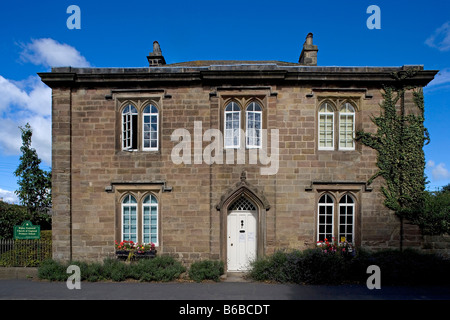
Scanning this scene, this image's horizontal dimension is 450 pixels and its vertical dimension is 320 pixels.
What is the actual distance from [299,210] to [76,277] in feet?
26.8

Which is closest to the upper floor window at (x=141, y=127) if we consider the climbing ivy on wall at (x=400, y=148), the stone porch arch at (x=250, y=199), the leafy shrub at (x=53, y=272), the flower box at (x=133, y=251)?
the stone porch arch at (x=250, y=199)

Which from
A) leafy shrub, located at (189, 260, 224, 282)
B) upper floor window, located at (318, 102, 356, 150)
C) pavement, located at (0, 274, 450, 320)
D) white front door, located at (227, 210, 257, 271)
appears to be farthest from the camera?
upper floor window, located at (318, 102, 356, 150)

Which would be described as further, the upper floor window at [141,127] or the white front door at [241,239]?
the upper floor window at [141,127]

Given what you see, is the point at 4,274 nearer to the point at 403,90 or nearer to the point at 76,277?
the point at 76,277

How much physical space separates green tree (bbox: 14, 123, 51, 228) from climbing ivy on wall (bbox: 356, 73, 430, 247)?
1363cm

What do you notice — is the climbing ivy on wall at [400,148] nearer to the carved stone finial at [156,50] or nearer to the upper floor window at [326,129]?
the upper floor window at [326,129]

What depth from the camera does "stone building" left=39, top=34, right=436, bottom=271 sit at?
32.5 ft

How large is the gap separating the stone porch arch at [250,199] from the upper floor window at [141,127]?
339 cm

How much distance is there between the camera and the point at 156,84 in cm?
1029

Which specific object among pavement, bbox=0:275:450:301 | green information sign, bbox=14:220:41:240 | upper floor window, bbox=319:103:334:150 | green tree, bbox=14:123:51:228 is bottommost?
pavement, bbox=0:275:450:301

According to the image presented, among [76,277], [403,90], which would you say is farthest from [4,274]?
[403,90]

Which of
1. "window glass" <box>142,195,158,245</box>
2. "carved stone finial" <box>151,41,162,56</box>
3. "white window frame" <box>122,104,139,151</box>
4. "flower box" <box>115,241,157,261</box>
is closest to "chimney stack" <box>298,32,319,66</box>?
"carved stone finial" <box>151,41,162,56</box>

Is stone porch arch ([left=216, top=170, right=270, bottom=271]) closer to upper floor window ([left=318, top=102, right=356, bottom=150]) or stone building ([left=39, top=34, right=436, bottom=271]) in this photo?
stone building ([left=39, top=34, right=436, bottom=271])

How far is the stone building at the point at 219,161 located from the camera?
990 cm
